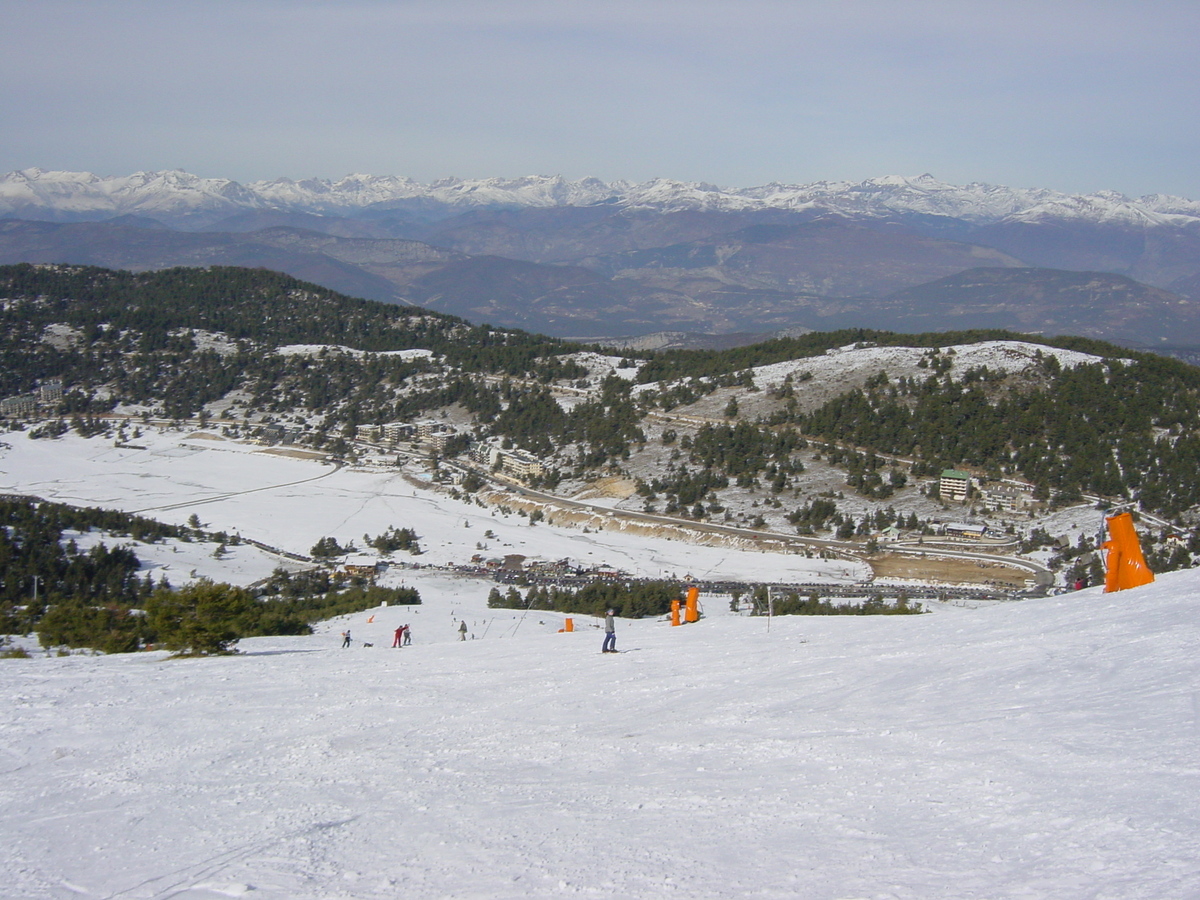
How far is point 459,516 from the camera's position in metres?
71.1

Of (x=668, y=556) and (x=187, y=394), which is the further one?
(x=187, y=394)

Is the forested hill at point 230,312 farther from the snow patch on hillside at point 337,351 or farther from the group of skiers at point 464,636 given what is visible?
the group of skiers at point 464,636

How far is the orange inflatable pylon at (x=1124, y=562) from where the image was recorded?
18625 millimetres

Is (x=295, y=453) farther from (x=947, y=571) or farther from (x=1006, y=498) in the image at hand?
(x=1006, y=498)

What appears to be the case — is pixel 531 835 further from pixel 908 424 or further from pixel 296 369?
pixel 296 369

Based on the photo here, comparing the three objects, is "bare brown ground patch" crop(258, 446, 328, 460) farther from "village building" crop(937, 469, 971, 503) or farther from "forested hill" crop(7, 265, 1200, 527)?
"village building" crop(937, 469, 971, 503)

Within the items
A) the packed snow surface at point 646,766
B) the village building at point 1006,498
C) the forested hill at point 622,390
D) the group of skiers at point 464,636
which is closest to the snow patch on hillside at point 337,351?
the forested hill at point 622,390

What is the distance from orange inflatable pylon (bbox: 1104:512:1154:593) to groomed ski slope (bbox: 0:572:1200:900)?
191 cm

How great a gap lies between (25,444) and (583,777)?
103273 millimetres

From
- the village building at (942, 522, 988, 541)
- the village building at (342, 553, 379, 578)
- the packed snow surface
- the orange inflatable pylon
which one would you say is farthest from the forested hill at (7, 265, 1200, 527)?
the packed snow surface

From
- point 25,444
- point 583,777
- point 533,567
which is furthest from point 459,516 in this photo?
point 583,777

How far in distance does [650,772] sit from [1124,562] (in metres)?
13.0

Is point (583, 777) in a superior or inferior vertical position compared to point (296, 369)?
inferior

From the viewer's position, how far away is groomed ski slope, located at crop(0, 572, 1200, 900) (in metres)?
7.86
